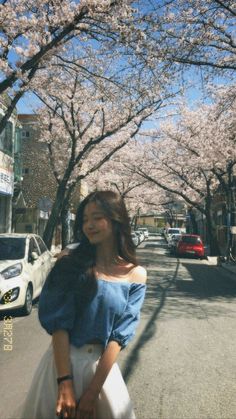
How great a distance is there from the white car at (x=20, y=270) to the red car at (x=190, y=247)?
21905mm

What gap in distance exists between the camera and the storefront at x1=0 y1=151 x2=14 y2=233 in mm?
23269

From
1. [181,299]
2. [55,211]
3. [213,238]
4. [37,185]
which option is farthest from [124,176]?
[181,299]

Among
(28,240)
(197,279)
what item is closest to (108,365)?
(28,240)

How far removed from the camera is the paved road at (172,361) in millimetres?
4832

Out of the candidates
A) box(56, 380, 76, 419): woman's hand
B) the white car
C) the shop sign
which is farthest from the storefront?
box(56, 380, 76, 419): woman's hand

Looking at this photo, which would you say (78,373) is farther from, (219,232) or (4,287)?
(219,232)

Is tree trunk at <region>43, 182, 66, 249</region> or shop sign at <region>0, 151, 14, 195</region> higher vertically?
shop sign at <region>0, 151, 14, 195</region>

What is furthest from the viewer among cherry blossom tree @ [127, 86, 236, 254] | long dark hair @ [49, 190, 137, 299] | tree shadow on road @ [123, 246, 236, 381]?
cherry blossom tree @ [127, 86, 236, 254]

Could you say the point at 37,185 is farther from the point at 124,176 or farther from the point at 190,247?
the point at 190,247

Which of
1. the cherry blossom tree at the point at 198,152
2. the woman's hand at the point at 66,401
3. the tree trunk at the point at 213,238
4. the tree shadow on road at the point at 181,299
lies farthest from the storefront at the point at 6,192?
the woman's hand at the point at 66,401

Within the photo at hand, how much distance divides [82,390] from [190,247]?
31252 mm

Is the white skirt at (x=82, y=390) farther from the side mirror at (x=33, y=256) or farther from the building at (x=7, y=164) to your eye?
the building at (x=7, y=164)

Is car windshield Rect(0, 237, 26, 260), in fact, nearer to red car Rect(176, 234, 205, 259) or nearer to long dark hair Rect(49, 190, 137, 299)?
long dark hair Rect(49, 190, 137, 299)

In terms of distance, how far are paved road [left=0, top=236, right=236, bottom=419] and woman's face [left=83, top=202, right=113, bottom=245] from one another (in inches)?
100
